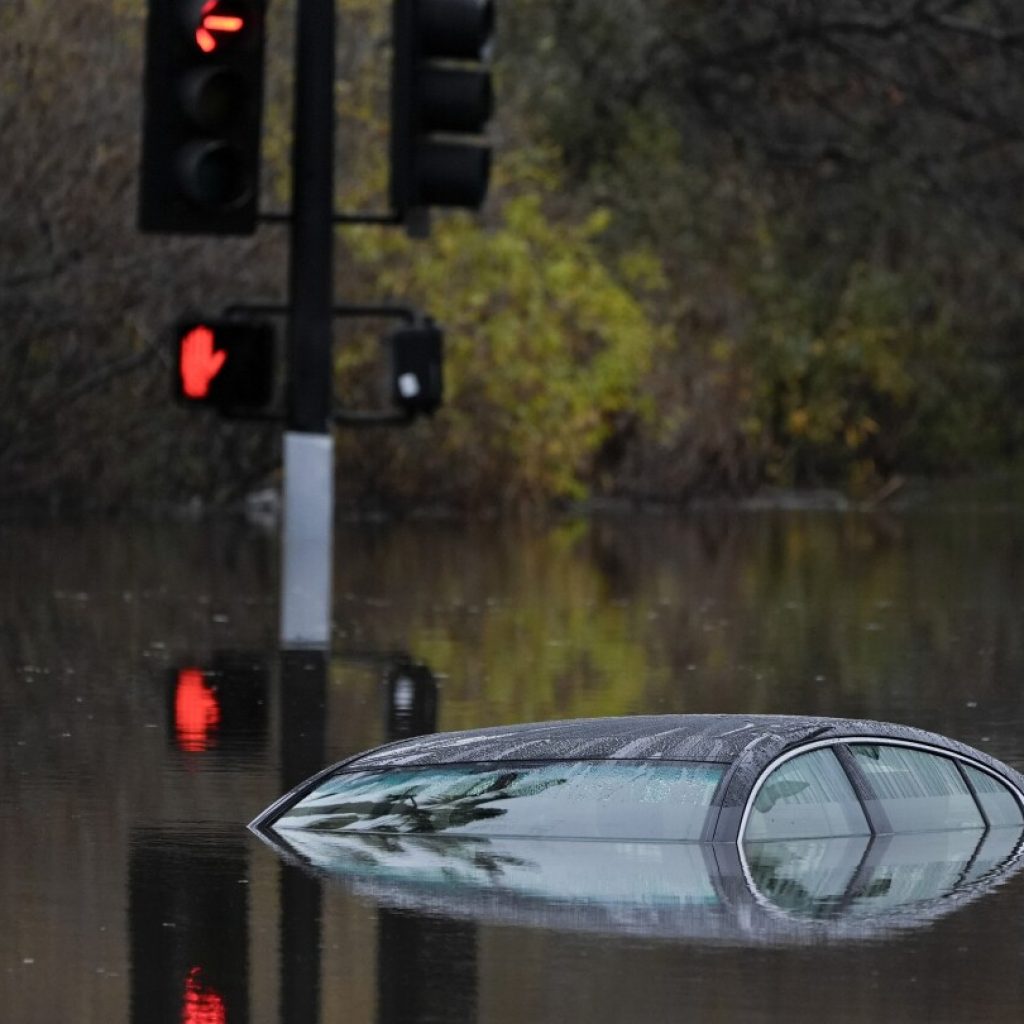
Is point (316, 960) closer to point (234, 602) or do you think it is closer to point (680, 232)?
point (234, 602)

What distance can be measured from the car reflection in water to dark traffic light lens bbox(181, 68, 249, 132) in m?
5.46

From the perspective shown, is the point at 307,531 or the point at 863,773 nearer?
the point at 863,773

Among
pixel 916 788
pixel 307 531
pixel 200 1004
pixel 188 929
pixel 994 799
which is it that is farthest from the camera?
pixel 307 531

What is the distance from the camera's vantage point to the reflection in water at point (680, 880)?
9.54 metres

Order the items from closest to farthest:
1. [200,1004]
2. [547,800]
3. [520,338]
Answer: [200,1004] < [547,800] < [520,338]

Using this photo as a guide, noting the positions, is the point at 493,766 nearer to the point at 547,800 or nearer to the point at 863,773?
the point at 547,800

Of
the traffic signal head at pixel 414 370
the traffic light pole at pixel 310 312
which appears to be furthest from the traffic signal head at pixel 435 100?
the traffic light pole at pixel 310 312

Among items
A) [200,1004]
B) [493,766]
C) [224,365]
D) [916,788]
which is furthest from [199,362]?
[200,1004]

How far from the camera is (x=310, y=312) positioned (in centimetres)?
1819

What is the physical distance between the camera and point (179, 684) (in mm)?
18000

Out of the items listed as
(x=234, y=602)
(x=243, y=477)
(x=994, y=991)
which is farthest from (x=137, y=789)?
(x=243, y=477)

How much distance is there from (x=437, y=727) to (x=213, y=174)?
9.34 ft

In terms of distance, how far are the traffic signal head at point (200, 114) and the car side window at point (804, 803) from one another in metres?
6.41

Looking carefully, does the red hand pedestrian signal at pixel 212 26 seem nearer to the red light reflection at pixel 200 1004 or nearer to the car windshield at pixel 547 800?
the car windshield at pixel 547 800
